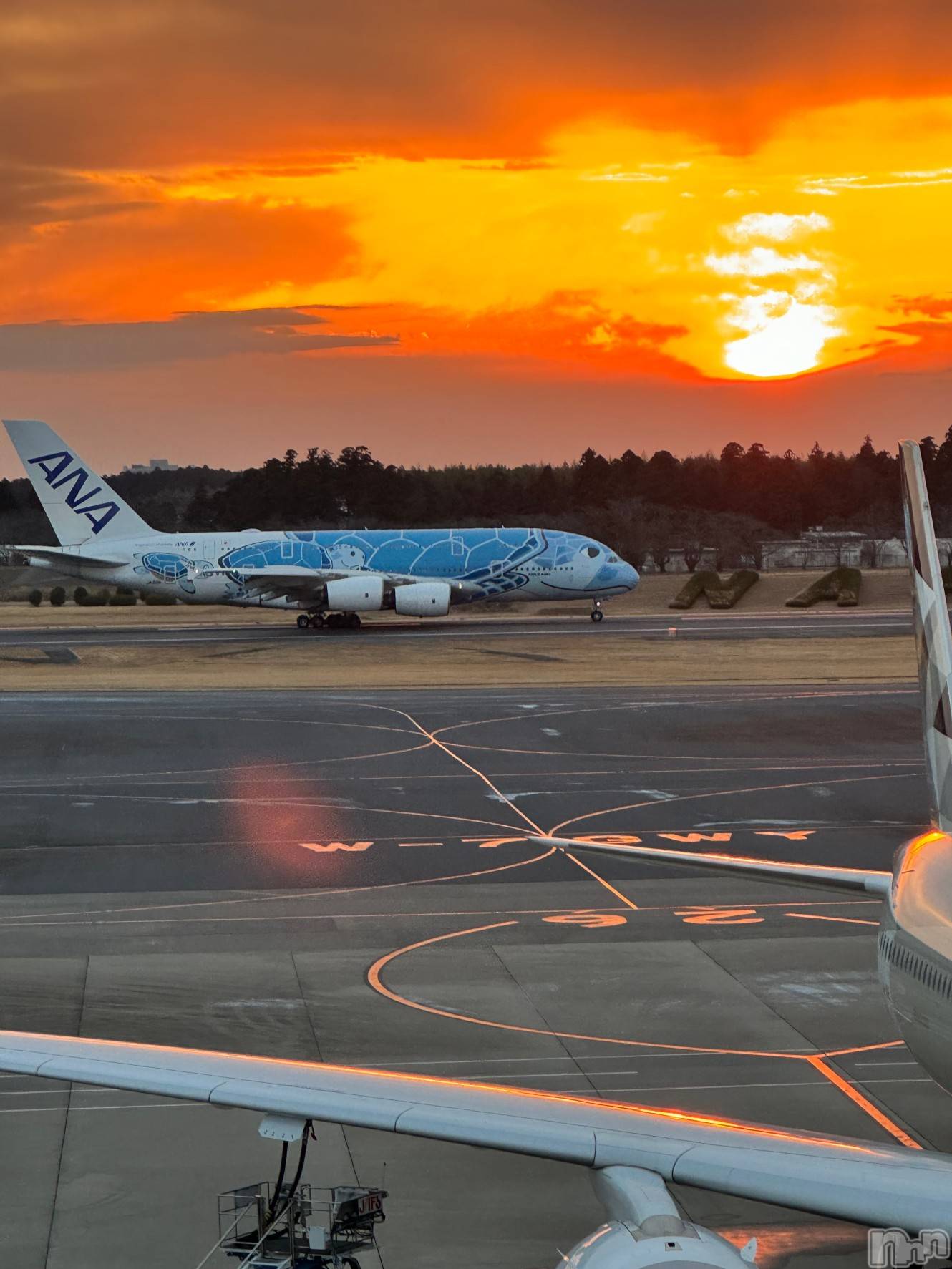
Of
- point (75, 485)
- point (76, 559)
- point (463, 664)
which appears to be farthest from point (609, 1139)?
point (75, 485)

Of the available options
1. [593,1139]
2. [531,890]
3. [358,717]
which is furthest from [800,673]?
[593,1139]

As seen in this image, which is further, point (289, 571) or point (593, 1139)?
point (289, 571)

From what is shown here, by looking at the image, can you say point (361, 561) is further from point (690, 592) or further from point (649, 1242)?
point (649, 1242)

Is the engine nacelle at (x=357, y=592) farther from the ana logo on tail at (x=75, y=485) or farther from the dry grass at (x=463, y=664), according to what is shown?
the ana logo on tail at (x=75, y=485)

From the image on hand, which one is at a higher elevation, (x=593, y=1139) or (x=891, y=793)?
(x=593, y=1139)

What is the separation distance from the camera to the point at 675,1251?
8.12 meters

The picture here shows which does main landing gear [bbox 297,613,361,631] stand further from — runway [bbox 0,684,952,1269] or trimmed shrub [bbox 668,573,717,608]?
runway [bbox 0,684,952,1269]

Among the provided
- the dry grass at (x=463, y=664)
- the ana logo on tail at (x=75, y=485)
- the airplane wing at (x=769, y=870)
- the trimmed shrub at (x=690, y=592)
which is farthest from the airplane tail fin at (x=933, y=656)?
the trimmed shrub at (x=690, y=592)

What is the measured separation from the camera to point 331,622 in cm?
8731

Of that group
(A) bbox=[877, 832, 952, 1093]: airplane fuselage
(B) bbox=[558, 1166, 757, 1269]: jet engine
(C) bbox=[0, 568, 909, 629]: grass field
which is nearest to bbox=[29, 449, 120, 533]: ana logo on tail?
(C) bbox=[0, 568, 909, 629]: grass field

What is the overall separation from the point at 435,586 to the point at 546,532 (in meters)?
8.27

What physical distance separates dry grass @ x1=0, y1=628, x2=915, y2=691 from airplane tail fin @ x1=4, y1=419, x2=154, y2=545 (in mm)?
13720

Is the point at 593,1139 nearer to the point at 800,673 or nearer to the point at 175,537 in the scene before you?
the point at 800,673

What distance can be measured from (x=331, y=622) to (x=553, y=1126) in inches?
3087
